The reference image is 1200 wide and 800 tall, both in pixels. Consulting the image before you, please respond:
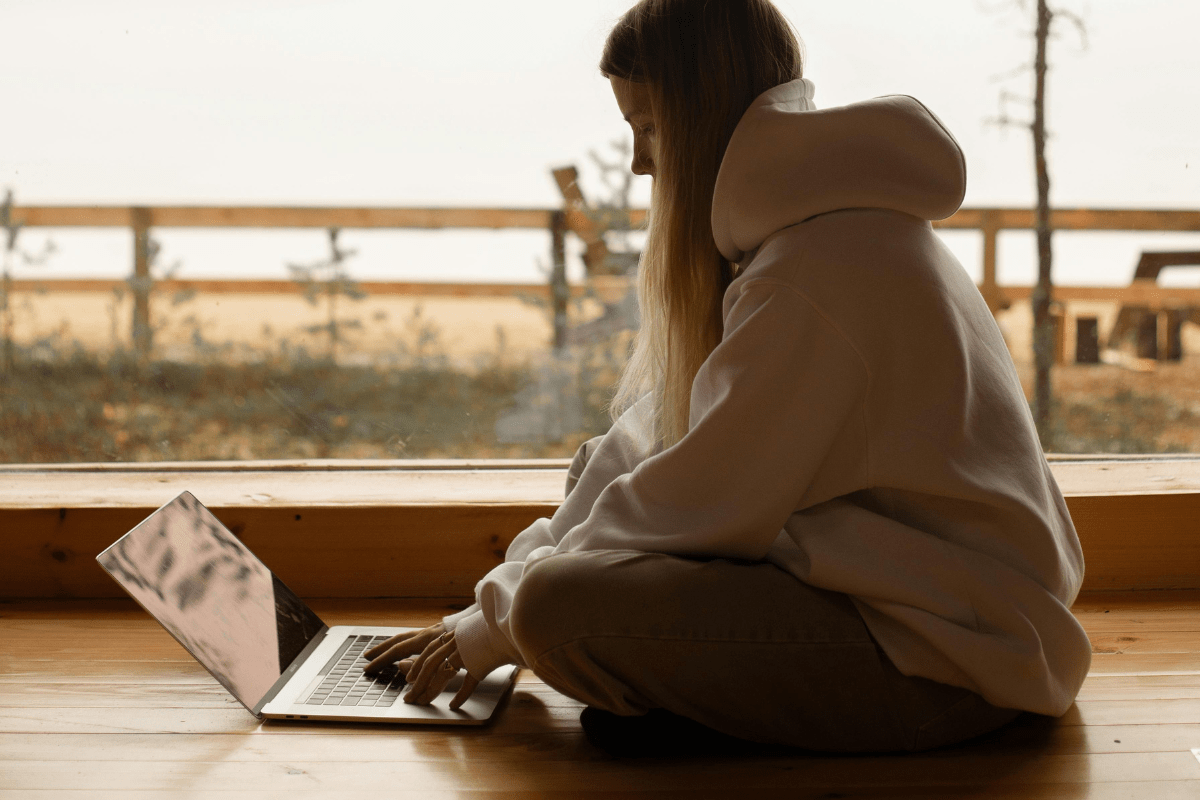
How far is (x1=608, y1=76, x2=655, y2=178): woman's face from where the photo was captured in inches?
39.6

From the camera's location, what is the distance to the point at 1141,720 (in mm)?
1062

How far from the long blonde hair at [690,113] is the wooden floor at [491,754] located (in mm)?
358

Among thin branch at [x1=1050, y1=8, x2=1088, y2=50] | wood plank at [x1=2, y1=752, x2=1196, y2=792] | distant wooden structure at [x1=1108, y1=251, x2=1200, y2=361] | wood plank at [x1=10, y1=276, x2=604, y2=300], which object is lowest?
wood plank at [x1=2, y1=752, x2=1196, y2=792]

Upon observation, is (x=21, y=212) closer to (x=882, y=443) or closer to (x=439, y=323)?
(x=439, y=323)

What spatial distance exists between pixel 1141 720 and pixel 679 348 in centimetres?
66

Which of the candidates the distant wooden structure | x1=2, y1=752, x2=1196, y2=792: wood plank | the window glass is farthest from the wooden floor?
the distant wooden structure

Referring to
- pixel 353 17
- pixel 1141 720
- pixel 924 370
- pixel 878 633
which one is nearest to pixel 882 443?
pixel 924 370

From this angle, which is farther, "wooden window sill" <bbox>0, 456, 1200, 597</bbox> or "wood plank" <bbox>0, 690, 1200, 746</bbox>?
"wooden window sill" <bbox>0, 456, 1200, 597</bbox>

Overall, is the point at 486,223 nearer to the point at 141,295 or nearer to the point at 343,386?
the point at 343,386

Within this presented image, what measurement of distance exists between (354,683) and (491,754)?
0.24 metres

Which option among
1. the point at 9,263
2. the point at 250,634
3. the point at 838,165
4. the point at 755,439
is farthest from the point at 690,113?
the point at 9,263

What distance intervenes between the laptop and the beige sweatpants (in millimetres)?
231

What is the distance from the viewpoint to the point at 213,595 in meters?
1.15

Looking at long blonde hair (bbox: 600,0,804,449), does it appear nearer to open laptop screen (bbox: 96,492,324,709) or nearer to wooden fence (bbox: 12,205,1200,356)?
open laptop screen (bbox: 96,492,324,709)
